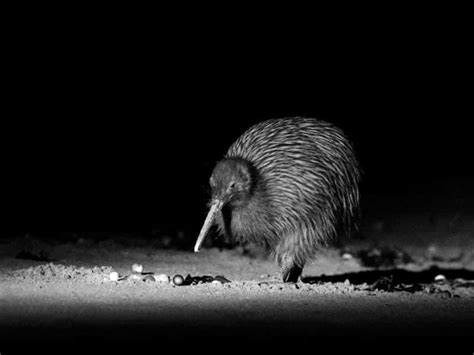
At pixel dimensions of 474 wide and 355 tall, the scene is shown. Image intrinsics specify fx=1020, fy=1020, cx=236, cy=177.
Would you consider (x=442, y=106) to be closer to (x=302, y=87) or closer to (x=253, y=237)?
(x=302, y=87)

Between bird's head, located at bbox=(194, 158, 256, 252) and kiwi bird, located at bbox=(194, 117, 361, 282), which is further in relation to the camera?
kiwi bird, located at bbox=(194, 117, 361, 282)

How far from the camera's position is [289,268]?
9523 millimetres

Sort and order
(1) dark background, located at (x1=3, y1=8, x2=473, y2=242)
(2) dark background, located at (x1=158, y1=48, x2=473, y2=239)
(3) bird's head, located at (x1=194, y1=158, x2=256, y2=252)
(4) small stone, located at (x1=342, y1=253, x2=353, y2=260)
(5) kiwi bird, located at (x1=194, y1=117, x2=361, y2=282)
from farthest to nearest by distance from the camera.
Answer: (2) dark background, located at (x1=158, y1=48, x2=473, y2=239)
(1) dark background, located at (x1=3, y1=8, x2=473, y2=242)
(4) small stone, located at (x1=342, y1=253, x2=353, y2=260)
(5) kiwi bird, located at (x1=194, y1=117, x2=361, y2=282)
(3) bird's head, located at (x1=194, y1=158, x2=256, y2=252)

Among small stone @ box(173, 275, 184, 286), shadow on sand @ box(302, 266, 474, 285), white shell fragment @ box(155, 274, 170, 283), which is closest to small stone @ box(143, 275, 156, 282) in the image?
white shell fragment @ box(155, 274, 170, 283)

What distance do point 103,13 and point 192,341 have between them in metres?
13.6

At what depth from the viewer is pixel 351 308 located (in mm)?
7809

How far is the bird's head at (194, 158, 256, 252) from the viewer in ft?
30.1

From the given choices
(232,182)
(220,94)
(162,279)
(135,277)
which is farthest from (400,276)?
(220,94)

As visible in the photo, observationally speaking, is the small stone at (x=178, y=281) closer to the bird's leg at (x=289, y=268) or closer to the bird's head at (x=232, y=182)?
the bird's head at (x=232, y=182)

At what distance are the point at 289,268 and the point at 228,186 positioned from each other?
102 centimetres

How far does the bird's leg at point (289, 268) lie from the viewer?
948cm

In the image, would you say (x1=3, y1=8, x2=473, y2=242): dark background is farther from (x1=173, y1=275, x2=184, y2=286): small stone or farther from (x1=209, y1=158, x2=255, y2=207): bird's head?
(x1=173, y1=275, x2=184, y2=286): small stone

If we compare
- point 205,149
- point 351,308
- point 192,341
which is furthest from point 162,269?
point 205,149

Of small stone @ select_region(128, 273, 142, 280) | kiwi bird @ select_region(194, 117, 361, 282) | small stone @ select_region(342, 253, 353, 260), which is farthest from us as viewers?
small stone @ select_region(342, 253, 353, 260)
